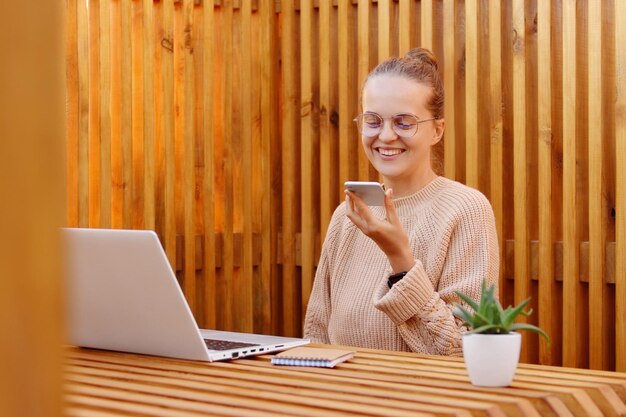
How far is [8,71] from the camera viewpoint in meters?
0.48

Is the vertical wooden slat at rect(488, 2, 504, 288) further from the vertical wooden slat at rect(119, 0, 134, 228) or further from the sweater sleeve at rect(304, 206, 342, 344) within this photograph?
the vertical wooden slat at rect(119, 0, 134, 228)

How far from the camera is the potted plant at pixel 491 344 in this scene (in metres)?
1.65

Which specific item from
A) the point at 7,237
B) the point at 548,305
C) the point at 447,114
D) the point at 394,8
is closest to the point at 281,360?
the point at 7,237

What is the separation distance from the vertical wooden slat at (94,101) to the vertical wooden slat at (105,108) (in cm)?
2

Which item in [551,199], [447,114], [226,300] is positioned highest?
[447,114]

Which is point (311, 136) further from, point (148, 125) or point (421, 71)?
point (421, 71)

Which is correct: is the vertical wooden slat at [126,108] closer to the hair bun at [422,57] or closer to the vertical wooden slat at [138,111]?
the vertical wooden slat at [138,111]

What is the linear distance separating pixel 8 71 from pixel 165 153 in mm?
3670

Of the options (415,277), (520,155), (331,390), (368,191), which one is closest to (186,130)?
(520,155)

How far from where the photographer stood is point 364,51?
4.29 m

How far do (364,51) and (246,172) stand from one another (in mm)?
790

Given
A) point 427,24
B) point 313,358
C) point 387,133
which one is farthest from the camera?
point 427,24

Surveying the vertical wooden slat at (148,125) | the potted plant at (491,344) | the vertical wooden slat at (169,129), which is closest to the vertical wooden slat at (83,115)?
the vertical wooden slat at (148,125)

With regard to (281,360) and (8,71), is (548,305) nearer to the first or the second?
(281,360)
